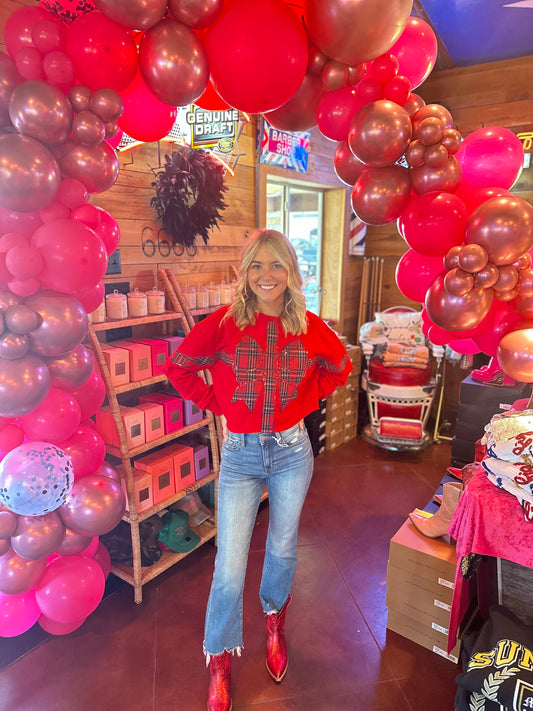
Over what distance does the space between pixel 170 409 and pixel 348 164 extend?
142 centimetres

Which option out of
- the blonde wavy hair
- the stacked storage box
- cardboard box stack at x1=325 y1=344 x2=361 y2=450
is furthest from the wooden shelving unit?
the stacked storage box

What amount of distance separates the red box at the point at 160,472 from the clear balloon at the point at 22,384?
1126 millimetres

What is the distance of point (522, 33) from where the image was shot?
3.15m

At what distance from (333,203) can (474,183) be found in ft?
10.1

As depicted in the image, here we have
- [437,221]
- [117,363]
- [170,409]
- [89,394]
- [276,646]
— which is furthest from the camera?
[170,409]

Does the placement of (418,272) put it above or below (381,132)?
below

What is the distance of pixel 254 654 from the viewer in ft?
6.29

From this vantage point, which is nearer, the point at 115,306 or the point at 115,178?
the point at 115,178

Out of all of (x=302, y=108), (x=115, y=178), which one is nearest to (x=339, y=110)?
(x=302, y=108)

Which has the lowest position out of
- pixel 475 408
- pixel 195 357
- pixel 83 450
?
pixel 475 408

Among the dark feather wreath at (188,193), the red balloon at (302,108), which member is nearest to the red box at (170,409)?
the dark feather wreath at (188,193)

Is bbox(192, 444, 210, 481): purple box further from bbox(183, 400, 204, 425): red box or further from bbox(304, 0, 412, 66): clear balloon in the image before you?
bbox(304, 0, 412, 66): clear balloon

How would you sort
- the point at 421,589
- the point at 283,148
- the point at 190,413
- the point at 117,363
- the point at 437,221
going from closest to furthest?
the point at 437,221, the point at 421,589, the point at 117,363, the point at 190,413, the point at 283,148

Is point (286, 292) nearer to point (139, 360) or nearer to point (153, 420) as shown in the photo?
point (139, 360)
